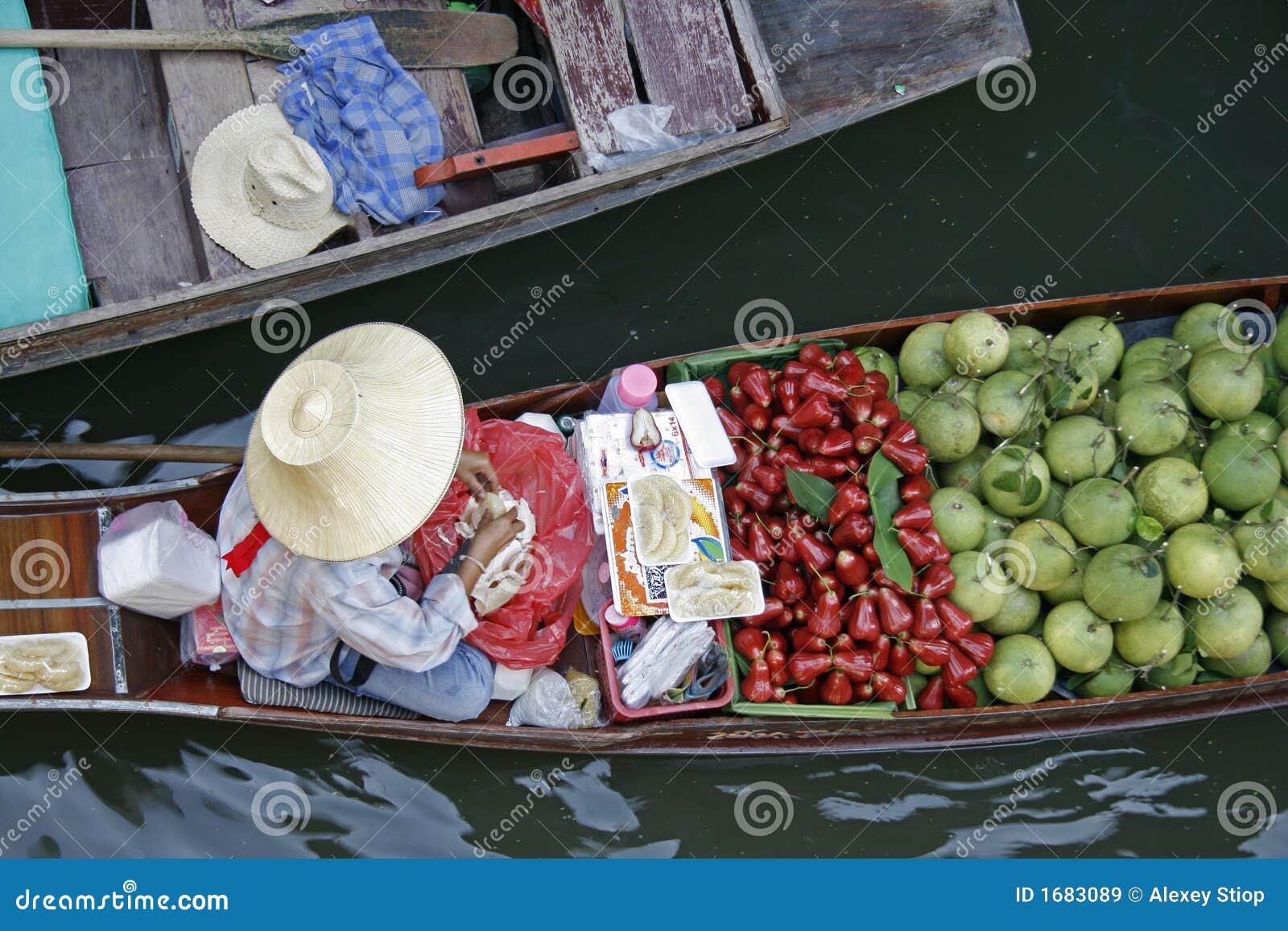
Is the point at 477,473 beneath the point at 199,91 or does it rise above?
beneath

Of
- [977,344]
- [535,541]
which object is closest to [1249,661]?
[977,344]

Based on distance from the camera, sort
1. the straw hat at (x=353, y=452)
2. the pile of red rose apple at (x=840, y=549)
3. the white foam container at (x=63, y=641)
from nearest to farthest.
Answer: the straw hat at (x=353, y=452) → the white foam container at (x=63, y=641) → the pile of red rose apple at (x=840, y=549)

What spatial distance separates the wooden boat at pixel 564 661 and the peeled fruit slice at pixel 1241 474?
22.4 inches

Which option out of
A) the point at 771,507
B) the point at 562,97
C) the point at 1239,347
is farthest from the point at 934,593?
the point at 562,97

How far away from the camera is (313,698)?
3.03 metres

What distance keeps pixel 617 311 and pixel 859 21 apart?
148 cm

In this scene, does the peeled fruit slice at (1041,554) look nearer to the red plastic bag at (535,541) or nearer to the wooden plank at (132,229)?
the red plastic bag at (535,541)

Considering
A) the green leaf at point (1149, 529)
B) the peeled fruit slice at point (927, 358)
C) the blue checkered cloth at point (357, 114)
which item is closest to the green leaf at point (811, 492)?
the peeled fruit slice at point (927, 358)

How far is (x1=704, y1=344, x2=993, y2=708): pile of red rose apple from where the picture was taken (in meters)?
3.05

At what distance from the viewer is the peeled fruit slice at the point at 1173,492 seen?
3107 millimetres

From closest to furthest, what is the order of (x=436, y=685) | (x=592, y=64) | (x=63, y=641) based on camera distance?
(x=63, y=641), (x=436, y=685), (x=592, y=64)

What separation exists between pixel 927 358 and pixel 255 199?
2.33 m

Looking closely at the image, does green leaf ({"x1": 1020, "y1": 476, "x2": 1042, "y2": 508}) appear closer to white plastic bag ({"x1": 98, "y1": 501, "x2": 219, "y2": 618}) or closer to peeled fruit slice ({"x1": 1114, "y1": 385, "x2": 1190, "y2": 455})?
peeled fruit slice ({"x1": 1114, "y1": 385, "x2": 1190, "y2": 455})

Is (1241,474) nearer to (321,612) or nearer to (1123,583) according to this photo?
(1123,583)
